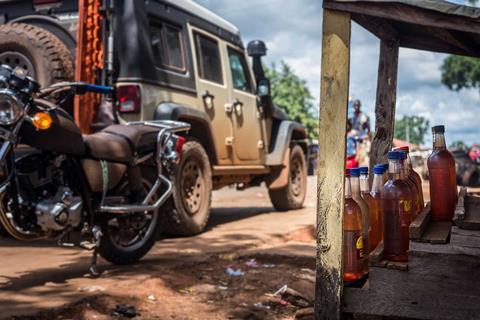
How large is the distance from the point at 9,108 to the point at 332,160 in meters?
2.16

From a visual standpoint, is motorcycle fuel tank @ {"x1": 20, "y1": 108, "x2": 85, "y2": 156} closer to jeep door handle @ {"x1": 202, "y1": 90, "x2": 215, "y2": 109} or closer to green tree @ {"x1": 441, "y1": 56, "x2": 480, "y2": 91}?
jeep door handle @ {"x1": 202, "y1": 90, "x2": 215, "y2": 109}

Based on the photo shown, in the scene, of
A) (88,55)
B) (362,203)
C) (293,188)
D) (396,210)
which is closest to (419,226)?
(396,210)

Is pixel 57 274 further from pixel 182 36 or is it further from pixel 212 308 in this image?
pixel 182 36

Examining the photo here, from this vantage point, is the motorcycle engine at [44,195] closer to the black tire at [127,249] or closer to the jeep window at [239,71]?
the black tire at [127,249]

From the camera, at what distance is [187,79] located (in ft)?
20.0

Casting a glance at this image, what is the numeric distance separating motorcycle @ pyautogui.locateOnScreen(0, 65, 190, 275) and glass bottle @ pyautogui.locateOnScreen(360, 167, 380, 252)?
1.95 metres

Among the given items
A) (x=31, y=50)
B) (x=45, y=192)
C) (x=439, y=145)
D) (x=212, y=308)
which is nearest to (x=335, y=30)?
(x=439, y=145)

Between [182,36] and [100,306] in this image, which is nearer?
[100,306]

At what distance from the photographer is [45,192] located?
12.0ft

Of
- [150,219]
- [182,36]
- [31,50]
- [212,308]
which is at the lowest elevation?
[212,308]

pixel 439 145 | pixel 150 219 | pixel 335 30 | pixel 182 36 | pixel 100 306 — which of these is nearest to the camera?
pixel 335 30

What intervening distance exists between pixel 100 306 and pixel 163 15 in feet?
11.6

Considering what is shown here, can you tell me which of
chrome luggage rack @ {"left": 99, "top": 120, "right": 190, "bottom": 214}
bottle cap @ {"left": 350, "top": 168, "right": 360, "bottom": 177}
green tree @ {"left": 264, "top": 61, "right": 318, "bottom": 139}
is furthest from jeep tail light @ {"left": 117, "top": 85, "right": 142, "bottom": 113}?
green tree @ {"left": 264, "top": 61, "right": 318, "bottom": 139}

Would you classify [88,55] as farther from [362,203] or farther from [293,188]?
[293,188]
